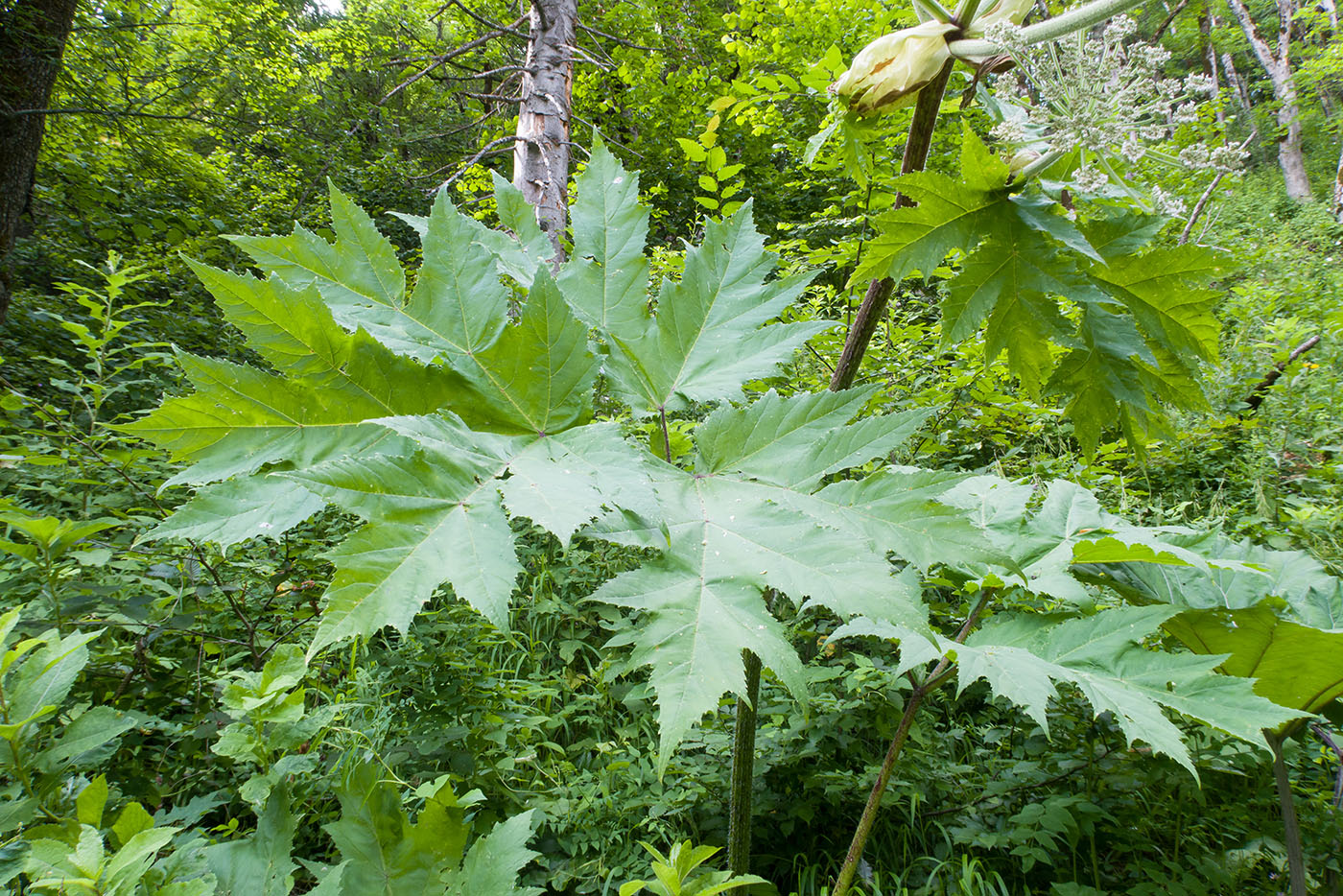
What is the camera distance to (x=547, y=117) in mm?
3551

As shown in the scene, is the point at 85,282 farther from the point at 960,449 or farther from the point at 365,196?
the point at 960,449

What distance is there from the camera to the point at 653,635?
62 centimetres

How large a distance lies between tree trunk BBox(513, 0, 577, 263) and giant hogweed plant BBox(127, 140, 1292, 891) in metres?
2.85

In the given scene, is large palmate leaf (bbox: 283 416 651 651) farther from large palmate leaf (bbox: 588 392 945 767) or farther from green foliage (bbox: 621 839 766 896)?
green foliage (bbox: 621 839 766 896)

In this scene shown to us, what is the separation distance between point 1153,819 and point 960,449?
7.64 ft

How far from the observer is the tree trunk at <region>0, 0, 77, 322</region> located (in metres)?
4.62

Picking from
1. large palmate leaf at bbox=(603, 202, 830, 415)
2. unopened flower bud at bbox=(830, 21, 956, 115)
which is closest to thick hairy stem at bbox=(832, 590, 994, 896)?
large palmate leaf at bbox=(603, 202, 830, 415)

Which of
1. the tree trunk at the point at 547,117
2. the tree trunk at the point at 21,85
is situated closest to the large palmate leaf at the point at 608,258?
the tree trunk at the point at 547,117

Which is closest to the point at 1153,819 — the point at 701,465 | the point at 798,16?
the point at 701,465

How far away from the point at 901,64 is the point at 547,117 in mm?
3262

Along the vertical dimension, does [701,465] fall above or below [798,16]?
below

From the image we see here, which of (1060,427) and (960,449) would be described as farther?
(1060,427)

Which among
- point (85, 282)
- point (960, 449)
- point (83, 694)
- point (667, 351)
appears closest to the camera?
point (667, 351)

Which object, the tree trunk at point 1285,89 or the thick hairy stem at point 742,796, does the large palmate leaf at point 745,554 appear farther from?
the tree trunk at point 1285,89
